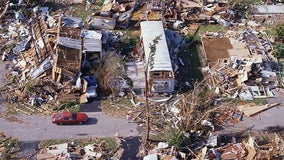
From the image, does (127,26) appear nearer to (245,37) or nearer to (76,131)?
(245,37)

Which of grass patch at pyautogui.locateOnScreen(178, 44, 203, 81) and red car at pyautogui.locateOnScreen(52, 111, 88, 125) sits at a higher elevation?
grass patch at pyautogui.locateOnScreen(178, 44, 203, 81)

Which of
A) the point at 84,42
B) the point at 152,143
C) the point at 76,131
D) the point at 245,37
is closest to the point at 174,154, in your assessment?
the point at 152,143

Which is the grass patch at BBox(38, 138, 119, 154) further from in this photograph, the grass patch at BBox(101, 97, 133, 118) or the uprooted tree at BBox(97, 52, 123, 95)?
the uprooted tree at BBox(97, 52, 123, 95)

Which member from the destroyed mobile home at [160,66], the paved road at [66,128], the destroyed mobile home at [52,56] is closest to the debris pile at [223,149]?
the destroyed mobile home at [160,66]

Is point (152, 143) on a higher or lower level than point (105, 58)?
lower

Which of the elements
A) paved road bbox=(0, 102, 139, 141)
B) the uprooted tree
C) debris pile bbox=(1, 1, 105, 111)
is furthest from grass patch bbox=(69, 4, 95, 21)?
paved road bbox=(0, 102, 139, 141)

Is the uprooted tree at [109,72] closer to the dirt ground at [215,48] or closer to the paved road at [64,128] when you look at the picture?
the paved road at [64,128]
